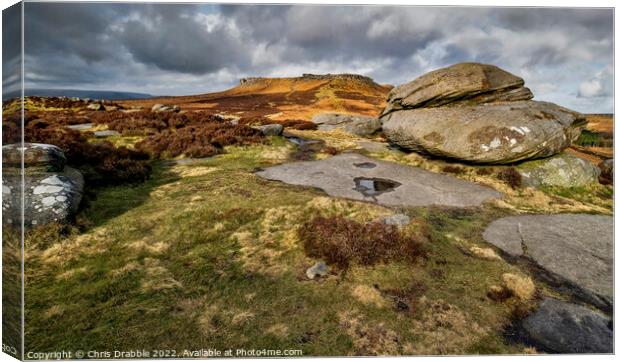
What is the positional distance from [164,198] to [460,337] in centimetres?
861

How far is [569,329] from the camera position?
203 inches

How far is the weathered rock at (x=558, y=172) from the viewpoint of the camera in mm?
13266

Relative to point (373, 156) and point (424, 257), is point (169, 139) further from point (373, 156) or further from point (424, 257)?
point (424, 257)

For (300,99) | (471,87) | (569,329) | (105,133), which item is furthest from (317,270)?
(300,99)

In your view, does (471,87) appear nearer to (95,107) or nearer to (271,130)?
(271,130)

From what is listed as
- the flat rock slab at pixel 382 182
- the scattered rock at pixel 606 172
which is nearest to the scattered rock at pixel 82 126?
the flat rock slab at pixel 382 182

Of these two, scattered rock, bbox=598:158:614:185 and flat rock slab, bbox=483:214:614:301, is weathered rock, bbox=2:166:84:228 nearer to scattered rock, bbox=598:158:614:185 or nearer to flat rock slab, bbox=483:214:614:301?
flat rock slab, bbox=483:214:614:301

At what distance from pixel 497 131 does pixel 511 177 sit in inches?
76.2

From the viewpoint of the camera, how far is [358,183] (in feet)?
40.3

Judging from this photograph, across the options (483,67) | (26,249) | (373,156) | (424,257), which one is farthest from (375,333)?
(483,67)

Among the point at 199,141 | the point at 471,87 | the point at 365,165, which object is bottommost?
the point at 365,165

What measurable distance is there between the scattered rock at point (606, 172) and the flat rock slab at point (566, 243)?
5.29m

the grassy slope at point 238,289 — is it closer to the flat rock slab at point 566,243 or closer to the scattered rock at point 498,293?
the scattered rock at point 498,293

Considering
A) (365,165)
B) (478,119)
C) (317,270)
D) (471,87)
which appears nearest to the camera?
(317,270)
